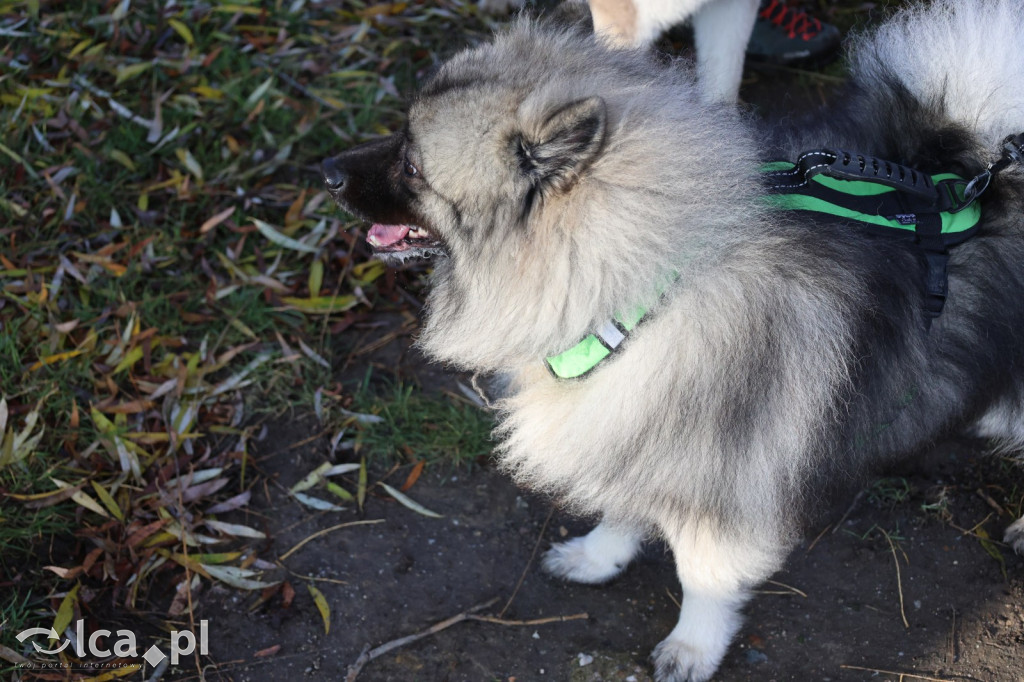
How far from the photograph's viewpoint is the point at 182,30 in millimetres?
3971

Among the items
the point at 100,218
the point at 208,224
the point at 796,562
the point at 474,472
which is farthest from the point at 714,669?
the point at 100,218

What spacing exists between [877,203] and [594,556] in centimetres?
125

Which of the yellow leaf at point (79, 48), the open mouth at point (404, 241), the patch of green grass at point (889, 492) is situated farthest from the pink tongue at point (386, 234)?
the yellow leaf at point (79, 48)

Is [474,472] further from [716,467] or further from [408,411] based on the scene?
[716,467]

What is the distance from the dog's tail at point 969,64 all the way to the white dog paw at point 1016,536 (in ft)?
3.91

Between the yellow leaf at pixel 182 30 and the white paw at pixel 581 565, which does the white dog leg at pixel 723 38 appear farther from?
the yellow leaf at pixel 182 30

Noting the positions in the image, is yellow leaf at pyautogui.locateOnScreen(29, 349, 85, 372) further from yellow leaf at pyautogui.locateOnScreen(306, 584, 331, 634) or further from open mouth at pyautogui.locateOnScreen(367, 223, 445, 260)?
open mouth at pyautogui.locateOnScreen(367, 223, 445, 260)

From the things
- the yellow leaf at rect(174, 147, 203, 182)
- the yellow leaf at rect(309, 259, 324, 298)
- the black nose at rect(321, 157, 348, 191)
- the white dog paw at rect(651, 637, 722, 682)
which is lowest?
the white dog paw at rect(651, 637, 722, 682)

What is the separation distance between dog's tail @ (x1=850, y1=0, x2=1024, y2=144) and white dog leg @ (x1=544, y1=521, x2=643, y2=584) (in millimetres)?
A: 1398

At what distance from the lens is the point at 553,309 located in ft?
5.50

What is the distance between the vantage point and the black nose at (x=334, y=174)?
1952mm

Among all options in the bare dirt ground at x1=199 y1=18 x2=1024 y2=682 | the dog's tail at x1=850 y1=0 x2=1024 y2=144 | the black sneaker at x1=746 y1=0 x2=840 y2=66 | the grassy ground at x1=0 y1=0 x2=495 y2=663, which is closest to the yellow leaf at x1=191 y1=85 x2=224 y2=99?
the grassy ground at x1=0 y1=0 x2=495 y2=663

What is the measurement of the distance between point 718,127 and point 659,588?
4.56 feet

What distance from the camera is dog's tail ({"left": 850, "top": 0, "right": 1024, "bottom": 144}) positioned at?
1937 mm
